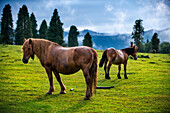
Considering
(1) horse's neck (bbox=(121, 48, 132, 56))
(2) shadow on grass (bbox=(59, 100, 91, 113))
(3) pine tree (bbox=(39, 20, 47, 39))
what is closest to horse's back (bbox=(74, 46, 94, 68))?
(2) shadow on grass (bbox=(59, 100, 91, 113))

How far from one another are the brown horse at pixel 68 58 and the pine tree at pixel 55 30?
39344 millimetres

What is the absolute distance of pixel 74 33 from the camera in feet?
196

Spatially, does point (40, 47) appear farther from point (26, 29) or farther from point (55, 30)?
point (26, 29)

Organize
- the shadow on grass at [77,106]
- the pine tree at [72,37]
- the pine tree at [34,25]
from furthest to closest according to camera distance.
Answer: the pine tree at [34,25]
the pine tree at [72,37]
the shadow on grass at [77,106]

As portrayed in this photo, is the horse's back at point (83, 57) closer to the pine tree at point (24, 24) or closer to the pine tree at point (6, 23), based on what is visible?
the pine tree at point (6, 23)

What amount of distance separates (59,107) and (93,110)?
135 centimetres

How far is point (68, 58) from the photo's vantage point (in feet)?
24.3

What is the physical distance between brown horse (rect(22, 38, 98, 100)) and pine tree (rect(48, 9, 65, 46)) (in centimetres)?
3934

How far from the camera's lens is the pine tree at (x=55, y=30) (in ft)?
156

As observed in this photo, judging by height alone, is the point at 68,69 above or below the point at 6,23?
below

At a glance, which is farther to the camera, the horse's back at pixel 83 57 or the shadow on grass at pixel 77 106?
the horse's back at pixel 83 57

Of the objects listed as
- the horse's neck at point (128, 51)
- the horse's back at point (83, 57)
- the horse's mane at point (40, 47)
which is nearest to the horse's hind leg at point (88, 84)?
the horse's back at point (83, 57)

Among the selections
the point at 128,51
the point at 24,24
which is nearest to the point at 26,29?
the point at 24,24

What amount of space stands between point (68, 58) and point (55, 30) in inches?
1651
